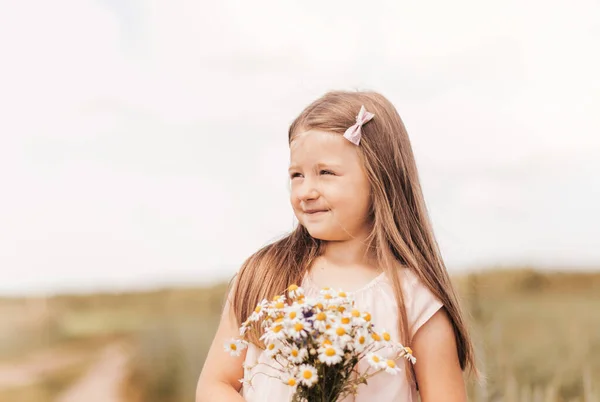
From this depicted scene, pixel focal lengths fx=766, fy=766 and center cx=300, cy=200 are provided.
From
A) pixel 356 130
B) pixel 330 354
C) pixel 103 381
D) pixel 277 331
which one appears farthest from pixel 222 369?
pixel 103 381

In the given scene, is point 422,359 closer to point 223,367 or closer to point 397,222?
point 397,222

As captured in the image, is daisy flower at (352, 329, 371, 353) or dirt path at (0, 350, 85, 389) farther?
dirt path at (0, 350, 85, 389)

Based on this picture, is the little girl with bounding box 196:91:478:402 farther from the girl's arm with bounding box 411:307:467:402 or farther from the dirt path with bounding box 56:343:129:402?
the dirt path with bounding box 56:343:129:402

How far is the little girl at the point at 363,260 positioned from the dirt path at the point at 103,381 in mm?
3433

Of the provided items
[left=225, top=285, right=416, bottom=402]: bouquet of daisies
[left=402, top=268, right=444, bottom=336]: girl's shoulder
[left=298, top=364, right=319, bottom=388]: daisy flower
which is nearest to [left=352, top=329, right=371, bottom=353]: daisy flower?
[left=225, top=285, right=416, bottom=402]: bouquet of daisies

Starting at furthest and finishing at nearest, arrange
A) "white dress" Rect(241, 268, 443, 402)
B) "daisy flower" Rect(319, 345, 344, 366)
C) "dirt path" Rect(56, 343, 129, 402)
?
1. "dirt path" Rect(56, 343, 129, 402)
2. "white dress" Rect(241, 268, 443, 402)
3. "daisy flower" Rect(319, 345, 344, 366)

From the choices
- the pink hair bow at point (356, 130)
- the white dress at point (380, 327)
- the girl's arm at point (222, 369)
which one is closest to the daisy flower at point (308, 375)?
the white dress at point (380, 327)

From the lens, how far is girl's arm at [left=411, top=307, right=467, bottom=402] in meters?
2.78

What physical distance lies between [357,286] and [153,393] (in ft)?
12.8

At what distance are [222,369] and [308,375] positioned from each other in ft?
2.74

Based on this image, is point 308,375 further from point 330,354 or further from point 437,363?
point 437,363

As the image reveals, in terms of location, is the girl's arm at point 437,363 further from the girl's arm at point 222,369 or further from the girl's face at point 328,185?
the girl's arm at point 222,369

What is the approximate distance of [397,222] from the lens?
295cm

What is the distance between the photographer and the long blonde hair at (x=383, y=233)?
2.87 m
